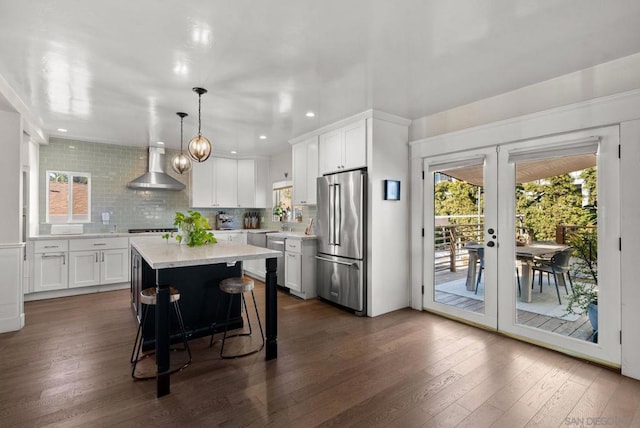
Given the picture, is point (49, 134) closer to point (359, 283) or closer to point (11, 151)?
point (11, 151)

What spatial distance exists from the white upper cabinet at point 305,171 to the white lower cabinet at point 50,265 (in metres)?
3.60

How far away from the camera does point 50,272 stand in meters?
4.76

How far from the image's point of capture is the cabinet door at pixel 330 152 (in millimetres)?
4461

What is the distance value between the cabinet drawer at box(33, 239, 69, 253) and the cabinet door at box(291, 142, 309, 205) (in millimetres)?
3542

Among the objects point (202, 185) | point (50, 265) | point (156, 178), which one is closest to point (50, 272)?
point (50, 265)

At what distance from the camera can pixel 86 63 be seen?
8.97 ft

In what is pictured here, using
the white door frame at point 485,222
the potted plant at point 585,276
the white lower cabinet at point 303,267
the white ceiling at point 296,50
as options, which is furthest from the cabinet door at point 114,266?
the potted plant at point 585,276

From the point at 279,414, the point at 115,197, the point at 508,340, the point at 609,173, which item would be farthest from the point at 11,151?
the point at 609,173

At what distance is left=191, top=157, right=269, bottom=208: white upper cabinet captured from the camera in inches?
253

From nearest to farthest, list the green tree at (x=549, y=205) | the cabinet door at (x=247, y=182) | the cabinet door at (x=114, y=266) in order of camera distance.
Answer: the green tree at (x=549, y=205), the cabinet door at (x=114, y=266), the cabinet door at (x=247, y=182)

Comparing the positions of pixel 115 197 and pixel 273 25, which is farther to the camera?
pixel 115 197

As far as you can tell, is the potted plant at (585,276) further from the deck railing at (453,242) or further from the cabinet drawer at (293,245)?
the cabinet drawer at (293,245)

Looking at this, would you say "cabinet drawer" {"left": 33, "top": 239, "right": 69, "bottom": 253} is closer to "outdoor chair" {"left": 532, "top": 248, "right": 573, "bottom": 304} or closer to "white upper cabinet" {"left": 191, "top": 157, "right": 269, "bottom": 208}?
"white upper cabinet" {"left": 191, "top": 157, "right": 269, "bottom": 208}

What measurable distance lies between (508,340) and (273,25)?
3572mm
